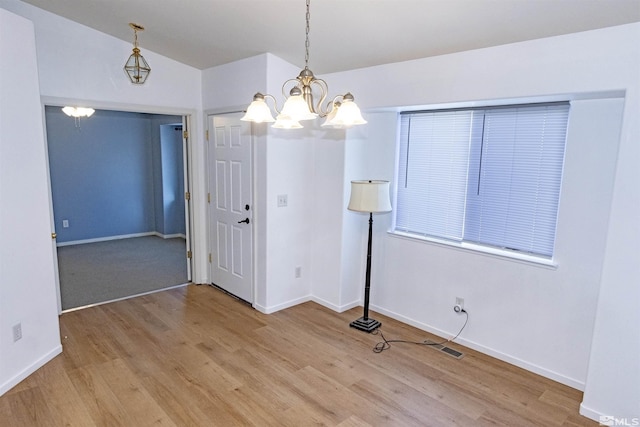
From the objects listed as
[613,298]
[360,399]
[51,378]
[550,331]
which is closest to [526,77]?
[613,298]

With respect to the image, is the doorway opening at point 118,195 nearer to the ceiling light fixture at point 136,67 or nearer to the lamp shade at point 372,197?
the ceiling light fixture at point 136,67

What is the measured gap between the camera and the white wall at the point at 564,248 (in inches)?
89.4

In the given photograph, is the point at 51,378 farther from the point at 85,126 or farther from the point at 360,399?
the point at 85,126

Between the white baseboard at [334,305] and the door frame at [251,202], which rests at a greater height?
the door frame at [251,202]

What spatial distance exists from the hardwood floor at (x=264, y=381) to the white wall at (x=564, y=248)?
9.7 inches

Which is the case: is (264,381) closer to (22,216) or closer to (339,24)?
(22,216)

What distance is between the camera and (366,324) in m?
3.69

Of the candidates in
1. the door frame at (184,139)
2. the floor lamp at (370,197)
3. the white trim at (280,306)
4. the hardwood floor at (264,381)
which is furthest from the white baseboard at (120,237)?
the floor lamp at (370,197)

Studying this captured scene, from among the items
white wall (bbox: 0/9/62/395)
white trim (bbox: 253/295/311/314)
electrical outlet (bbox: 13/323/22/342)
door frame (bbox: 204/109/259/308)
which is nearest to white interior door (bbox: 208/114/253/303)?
door frame (bbox: 204/109/259/308)

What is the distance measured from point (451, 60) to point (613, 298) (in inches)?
77.9

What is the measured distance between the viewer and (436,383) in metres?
2.85

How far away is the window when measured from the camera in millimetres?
2934

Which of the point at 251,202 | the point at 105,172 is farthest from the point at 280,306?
the point at 105,172

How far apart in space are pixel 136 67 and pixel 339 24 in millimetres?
2153
